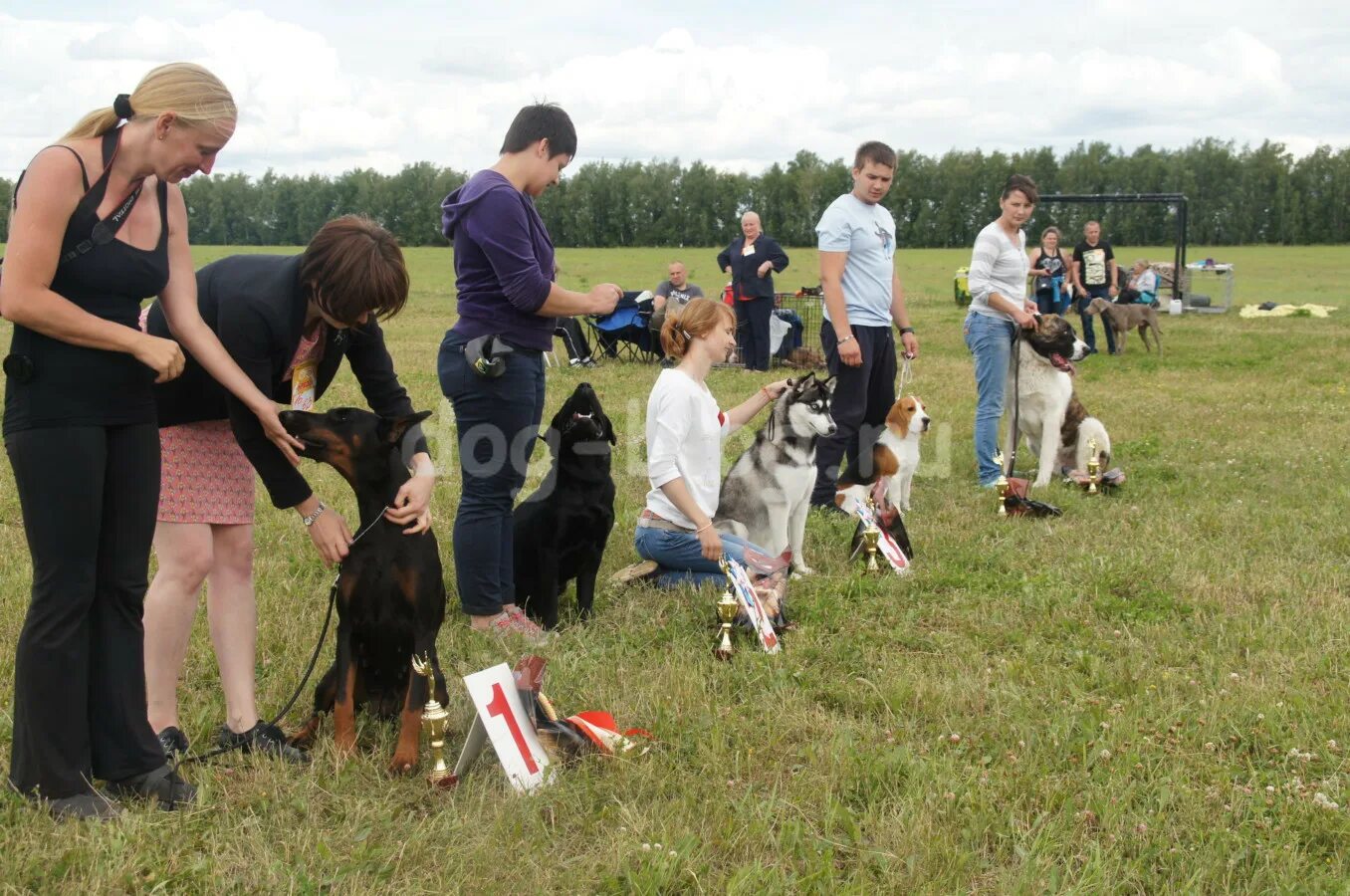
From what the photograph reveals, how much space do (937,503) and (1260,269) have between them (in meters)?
39.3

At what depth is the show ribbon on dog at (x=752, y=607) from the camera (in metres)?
4.18

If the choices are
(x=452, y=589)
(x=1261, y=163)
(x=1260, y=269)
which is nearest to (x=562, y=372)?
(x=452, y=589)

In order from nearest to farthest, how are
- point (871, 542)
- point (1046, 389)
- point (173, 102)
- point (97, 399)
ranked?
point (173, 102)
point (97, 399)
point (871, 542)
point (1046, 389)

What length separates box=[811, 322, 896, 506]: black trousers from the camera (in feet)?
21.2

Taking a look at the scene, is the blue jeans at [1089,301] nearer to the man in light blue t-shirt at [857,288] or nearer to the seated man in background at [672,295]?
the seated man in background at [672,295]

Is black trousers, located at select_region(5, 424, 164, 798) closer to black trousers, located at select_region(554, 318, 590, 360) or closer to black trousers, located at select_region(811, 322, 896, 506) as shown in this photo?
black trousers, located at select_region(811, 322, 896, 506)

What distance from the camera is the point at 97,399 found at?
8.52ft

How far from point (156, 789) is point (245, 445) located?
97 centimetres

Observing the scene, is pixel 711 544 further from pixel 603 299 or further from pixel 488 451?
pixel 603 299

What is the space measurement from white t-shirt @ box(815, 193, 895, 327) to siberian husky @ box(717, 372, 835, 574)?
1117 mm

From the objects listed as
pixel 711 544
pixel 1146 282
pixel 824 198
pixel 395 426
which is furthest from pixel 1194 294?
pixel 824 198

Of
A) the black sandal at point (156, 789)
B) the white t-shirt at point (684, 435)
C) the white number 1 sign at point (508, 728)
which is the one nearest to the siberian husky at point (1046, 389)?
the white t-shirt at point (684, 435)

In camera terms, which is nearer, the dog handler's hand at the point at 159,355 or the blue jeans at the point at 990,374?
the dog handler's hand at the point at 159,355

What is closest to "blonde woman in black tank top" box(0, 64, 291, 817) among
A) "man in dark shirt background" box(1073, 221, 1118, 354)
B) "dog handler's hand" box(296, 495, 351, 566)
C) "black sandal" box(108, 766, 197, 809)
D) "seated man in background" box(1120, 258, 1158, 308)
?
"black sandal" box(108, 766, 197, 809)
